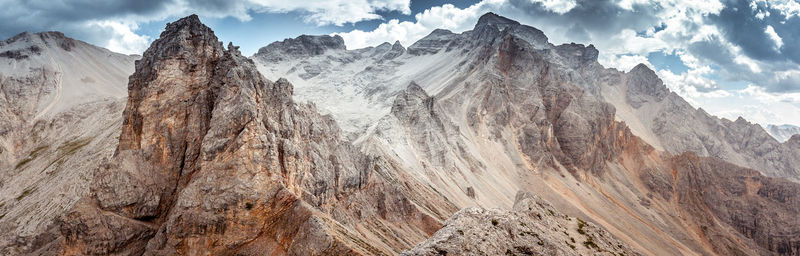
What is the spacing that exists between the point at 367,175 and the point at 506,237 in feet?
162

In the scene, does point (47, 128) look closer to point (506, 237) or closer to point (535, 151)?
point (535, 151)

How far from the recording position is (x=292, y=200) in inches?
1583

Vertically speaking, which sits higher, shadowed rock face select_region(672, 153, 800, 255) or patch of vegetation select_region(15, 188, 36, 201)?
shadowed rock face select_region(672, 153, 800, 255)

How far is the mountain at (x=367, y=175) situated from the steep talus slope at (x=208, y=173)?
0.57 feet

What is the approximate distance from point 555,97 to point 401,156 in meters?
97.7

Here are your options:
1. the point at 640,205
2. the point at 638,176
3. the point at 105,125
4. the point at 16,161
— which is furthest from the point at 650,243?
the point at 16,161

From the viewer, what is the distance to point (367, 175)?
70.6m

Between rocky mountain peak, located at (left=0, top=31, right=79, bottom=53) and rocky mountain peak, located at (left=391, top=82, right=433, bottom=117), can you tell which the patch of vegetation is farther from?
rocky mountain peak, located at (left=0, top=31, right=79, bottom=53)

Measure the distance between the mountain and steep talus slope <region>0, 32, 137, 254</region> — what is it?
895 millimetres

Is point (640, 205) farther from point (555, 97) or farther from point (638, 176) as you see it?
point (555, 97)

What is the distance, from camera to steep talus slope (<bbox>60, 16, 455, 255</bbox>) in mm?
38094

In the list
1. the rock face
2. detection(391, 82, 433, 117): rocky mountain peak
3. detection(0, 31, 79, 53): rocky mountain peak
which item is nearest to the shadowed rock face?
detection(391, 82, 433, 117): rocky mountain peak

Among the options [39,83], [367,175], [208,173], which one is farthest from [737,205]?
[39,83]

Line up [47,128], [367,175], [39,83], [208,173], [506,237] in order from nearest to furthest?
[506,237] → [208,173] → [367,175] → [47,128] → [39,83]
